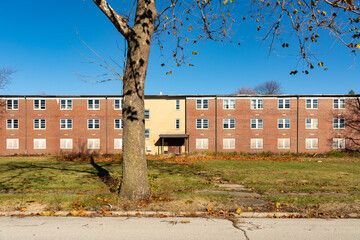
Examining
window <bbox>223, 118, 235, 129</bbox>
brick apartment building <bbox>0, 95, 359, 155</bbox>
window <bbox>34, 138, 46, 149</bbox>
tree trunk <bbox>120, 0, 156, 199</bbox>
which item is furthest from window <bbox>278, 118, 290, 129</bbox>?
window <bbox>34, 138, 46, 149</bbox>

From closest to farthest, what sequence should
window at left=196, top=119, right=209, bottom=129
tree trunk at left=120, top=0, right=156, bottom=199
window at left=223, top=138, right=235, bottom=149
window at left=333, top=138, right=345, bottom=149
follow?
tree trunk at left=120, top=0, right=156, bottom=199 < window at left=333, top=138, right=345, bottom=149 < window at left=223, top=138, right=235, bottom=149 < window at left=196, top=119, right=209, bottom=129

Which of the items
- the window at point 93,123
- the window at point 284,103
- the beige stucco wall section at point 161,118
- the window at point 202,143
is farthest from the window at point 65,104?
the window at point 284,103

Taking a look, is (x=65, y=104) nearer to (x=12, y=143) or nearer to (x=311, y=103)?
(x=12, y=143)

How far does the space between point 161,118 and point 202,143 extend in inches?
289

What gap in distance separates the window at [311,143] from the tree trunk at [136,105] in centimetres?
3432

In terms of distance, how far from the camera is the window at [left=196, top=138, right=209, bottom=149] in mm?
35656

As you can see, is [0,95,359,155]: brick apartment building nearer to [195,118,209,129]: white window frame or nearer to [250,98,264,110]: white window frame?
[195,118,209,129]: white window frame

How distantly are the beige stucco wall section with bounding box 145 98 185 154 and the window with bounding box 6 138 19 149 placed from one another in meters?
19.8

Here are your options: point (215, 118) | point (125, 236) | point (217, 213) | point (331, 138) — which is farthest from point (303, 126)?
point (125, 236)

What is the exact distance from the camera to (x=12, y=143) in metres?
36.1

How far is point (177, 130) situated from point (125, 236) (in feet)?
102

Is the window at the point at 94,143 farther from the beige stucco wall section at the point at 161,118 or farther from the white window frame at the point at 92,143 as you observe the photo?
the beige stucco wall section at the point at 161,118

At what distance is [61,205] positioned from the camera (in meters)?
7.03

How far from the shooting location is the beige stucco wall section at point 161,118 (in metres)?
36.2
